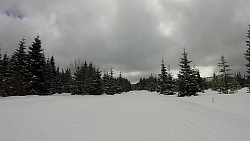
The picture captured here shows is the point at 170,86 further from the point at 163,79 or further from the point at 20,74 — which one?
the point at 20,74

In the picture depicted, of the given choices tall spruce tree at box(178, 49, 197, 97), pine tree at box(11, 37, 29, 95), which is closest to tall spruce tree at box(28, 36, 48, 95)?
pine tree at box(11, 37, 29, 95)

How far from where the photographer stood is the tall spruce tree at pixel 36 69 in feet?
113

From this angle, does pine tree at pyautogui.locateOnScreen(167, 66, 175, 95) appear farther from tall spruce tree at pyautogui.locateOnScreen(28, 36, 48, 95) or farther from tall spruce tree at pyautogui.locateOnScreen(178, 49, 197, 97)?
tall spruce tree at pyautogui.locateOnScreen(28, 36, 48, 95)

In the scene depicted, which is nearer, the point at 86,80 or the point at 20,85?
the point at 20,85

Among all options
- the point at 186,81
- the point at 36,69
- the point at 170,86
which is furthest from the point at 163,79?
the point at 36,69

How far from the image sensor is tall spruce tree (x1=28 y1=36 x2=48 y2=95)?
3459 cm

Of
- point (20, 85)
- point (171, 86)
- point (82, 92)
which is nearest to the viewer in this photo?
point (20, 85)

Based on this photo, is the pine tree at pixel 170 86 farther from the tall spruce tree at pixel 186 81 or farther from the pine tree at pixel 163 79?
the tall spruce tree at pixel 186 81

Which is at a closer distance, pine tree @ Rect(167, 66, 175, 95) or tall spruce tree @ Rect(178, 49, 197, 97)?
tall spruce tree @ Rect(178, 49, 197, 97)

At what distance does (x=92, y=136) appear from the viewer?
718 centimetres

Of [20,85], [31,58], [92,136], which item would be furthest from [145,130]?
[31,58]

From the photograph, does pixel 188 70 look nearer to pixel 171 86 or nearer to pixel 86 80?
pixel 171 86

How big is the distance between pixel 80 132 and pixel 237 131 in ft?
19.5

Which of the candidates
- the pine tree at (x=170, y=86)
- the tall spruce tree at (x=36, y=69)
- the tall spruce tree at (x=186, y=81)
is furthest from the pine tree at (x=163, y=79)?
the tall spruce tree at (x=36, y=69)
